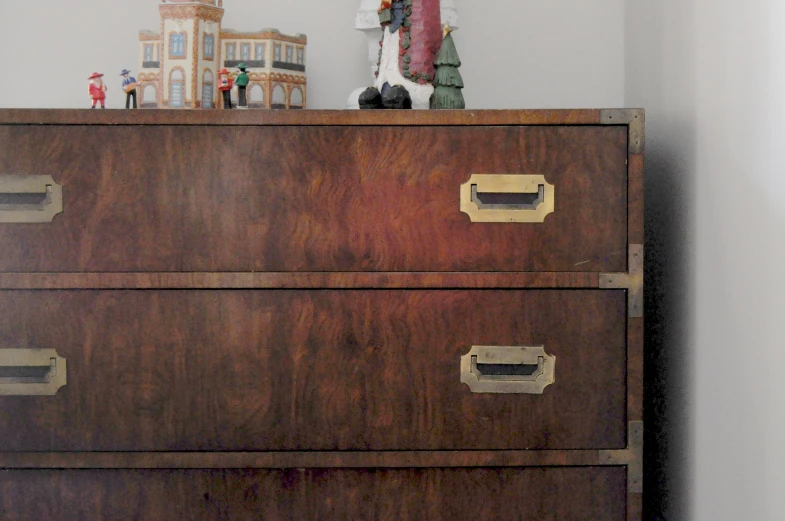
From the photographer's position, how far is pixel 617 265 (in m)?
1.12

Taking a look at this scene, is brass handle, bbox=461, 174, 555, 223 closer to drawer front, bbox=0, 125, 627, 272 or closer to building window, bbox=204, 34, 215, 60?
drawer front, bbox=0, 125, 627, 272

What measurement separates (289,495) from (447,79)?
0.70 m

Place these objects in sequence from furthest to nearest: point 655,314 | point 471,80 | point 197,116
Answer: point 471,80 → point 655,314 → point 197,116

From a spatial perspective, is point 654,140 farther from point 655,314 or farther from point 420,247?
point 420,247

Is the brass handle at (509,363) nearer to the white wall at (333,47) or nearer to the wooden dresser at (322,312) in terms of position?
the wooden dresser at (322,312)

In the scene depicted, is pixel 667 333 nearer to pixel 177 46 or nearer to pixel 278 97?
pixel 278 97

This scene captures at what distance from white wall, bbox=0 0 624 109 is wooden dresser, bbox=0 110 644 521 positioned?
1.70 feet

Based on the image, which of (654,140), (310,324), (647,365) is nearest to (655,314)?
(647,365)

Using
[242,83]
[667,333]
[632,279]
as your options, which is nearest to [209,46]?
[242,83]

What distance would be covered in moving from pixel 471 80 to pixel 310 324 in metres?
0.73

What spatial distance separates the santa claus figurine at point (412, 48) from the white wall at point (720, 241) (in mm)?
410

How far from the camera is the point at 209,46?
1330 millimetres

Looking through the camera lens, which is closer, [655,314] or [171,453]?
[171,453]

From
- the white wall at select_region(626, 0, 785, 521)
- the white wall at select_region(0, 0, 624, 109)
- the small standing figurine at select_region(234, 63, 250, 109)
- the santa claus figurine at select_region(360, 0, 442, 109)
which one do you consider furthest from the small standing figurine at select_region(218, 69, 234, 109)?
the white wall at select_region(626, 0, 785, 521)
